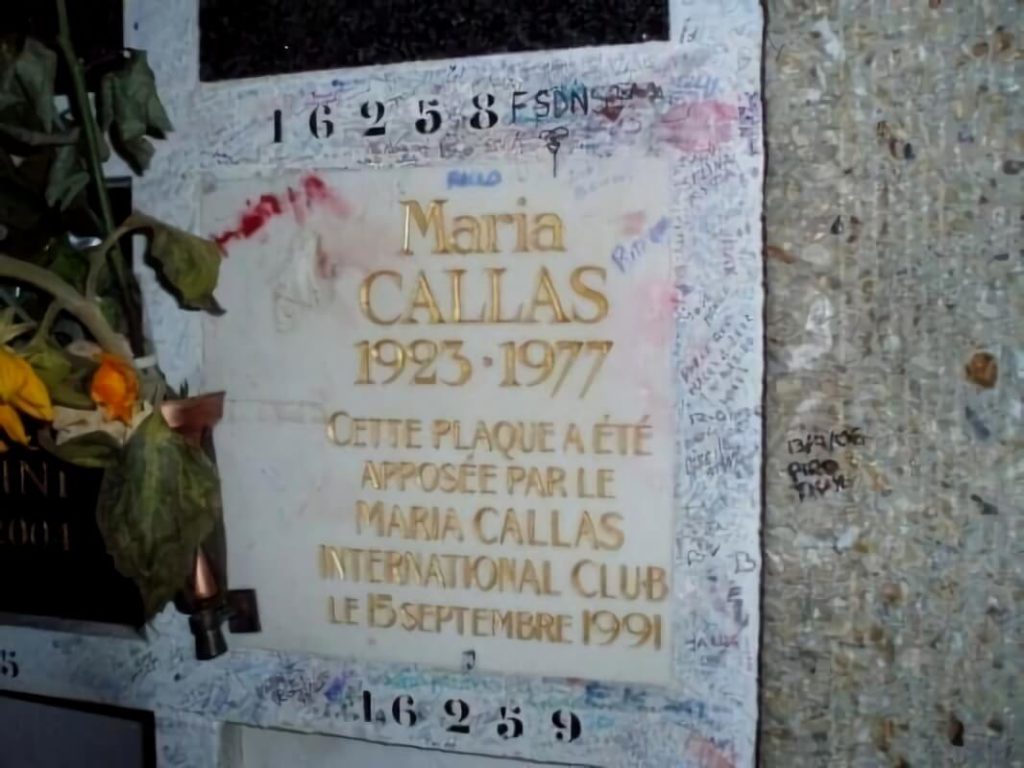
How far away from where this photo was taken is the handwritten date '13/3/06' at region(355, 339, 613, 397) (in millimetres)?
1116

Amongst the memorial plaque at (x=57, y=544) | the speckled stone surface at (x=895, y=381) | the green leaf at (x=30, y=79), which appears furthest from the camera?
the memorial plaque at (x=57, y=544)

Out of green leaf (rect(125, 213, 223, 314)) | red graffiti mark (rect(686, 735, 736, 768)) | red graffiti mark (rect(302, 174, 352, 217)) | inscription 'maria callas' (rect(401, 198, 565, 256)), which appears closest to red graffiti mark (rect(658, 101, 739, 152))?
inscription 'maria callas' (rect(401, 198, 565, 256))

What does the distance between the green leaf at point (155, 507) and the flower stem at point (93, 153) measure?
236 millimetres

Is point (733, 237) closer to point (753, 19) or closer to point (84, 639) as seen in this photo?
point (753, 19)

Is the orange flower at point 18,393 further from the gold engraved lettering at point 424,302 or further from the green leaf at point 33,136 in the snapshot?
the gold engraved lettering at point 424,302

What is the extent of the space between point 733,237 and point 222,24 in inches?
27.0

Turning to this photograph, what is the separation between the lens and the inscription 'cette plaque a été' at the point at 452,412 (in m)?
1.11

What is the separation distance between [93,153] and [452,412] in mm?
540

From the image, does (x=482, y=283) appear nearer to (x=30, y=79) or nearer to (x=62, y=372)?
(x=62, y=372)

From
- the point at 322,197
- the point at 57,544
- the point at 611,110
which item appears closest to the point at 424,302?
the point at 322,197

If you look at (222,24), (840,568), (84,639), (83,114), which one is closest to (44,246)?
(83,114)

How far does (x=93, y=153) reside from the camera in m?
1.22

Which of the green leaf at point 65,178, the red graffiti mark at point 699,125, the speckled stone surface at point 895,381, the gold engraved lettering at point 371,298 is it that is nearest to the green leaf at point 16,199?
the green leaf at point 65,178

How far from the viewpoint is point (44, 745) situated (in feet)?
4.53
